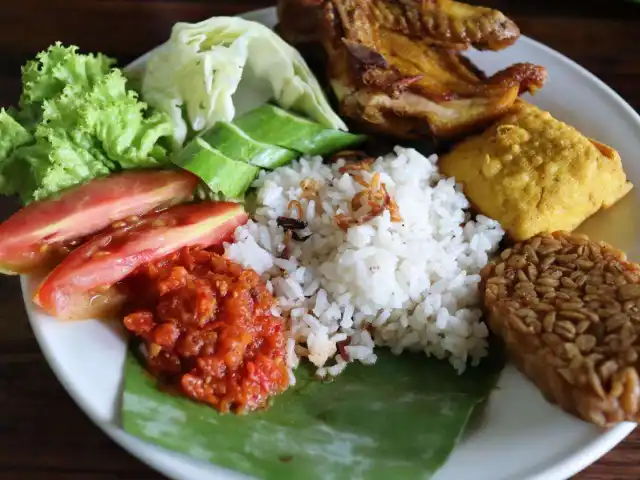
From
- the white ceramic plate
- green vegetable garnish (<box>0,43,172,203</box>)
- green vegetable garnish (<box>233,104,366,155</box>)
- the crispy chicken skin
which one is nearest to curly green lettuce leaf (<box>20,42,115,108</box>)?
green vegetable garnish (<box>0,43,172,203</box>)

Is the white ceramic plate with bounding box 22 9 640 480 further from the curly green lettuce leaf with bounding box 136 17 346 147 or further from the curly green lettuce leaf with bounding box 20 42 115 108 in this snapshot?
the curly green lettuce leaf with bounding box 136 17 346 147

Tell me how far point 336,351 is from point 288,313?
0.24 metres

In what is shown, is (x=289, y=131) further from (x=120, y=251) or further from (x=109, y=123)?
(x=120, y=251)

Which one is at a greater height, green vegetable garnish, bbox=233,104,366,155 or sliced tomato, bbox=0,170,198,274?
green vegetable garnish, bbox=233,104,366,155

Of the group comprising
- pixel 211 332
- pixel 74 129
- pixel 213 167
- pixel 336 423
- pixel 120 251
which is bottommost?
pixel 336 423

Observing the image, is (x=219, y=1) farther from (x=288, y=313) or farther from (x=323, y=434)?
(x=323, y=434)

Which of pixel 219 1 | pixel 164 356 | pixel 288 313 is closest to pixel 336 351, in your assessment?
pixel 288 313

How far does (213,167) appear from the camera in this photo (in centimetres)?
267

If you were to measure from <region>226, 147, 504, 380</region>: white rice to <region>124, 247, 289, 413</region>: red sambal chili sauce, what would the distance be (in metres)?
0.12

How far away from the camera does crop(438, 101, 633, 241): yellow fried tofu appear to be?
2596 millimetres

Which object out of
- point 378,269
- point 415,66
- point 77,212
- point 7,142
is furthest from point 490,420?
point 7,142

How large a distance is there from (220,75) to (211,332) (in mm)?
1219

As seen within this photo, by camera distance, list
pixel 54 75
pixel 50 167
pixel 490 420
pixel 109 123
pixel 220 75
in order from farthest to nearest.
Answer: pixel 220 75 → pixel 54 75 → pixel 109 123 → pixel 50 167 → pixel 490 420

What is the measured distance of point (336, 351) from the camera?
2455mm
